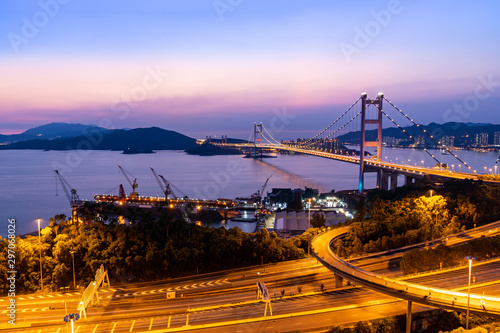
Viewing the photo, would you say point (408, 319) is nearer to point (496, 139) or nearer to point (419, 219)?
point (419, 219)

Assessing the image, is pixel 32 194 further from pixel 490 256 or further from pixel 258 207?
pixel 490 256

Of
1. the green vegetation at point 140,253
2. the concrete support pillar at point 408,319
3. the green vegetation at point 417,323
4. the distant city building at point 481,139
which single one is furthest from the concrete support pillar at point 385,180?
the distant city building at point 481,139

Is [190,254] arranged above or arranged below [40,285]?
above

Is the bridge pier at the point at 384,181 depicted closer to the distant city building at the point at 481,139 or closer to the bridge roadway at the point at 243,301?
the bridge roadway at the point at 243,301

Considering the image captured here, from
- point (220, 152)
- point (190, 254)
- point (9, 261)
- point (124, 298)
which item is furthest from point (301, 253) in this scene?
point (220, 152)

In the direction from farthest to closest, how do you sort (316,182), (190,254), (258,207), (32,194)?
(316,182), (32,194), (258,207), (190,254)

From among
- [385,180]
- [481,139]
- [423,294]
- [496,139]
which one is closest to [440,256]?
[423,294]
